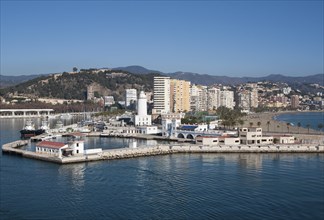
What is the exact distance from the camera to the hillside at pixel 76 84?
234ft

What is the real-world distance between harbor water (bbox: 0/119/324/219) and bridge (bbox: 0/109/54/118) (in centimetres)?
3753

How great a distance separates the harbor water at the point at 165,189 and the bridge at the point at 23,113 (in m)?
37.5

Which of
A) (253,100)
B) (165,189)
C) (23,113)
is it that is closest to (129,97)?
(23,113)

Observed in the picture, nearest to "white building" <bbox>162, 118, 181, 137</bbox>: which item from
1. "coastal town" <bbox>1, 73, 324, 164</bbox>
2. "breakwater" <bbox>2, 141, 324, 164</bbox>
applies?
"coastal town" <bbox>1, 73, 324, 164</bbox>

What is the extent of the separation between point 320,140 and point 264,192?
12646 millimetres

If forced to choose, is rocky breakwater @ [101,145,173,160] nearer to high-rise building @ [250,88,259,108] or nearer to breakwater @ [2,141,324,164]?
breakwater @ [2,141,324,164]

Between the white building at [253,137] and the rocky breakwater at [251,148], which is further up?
the white building at [253,137]

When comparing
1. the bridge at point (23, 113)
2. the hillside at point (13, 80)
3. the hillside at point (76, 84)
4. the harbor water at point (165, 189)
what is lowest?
the harbor water at point (165, 189)

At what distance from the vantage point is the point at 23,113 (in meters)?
54.0

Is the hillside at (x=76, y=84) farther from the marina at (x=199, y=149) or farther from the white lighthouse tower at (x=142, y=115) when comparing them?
the marina at (x=199, y=149)

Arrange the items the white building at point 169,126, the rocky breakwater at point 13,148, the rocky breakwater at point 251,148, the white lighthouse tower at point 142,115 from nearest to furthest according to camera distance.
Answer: the rocky breakwater at point 13,148 < the rocky breakwater at point 251,148 < the white building at point 169,126 < the white lighthouse tower at point 142,115

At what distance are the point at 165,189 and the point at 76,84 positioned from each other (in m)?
65.8

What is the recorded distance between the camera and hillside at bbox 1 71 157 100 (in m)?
71.4

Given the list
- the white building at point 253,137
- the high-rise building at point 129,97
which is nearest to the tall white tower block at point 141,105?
the white building at point 253,137
